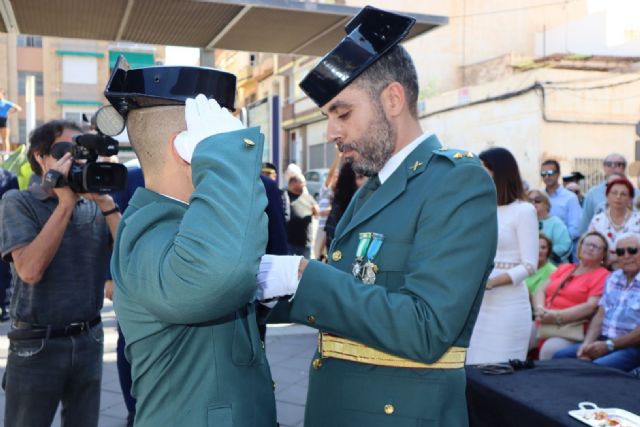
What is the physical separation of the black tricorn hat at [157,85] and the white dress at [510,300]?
8.42 ft

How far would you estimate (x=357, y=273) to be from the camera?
175 centimetres

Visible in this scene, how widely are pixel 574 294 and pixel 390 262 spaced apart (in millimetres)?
4035

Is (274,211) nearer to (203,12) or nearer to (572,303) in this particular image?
(203,12)

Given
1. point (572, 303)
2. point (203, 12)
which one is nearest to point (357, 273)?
point (203, 12)

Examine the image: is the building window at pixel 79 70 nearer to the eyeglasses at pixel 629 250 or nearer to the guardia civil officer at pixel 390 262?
the eyeglasses at pixel 629 250

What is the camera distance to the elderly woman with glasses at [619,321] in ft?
14.5

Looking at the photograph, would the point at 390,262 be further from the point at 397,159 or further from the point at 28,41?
the point at 28,41

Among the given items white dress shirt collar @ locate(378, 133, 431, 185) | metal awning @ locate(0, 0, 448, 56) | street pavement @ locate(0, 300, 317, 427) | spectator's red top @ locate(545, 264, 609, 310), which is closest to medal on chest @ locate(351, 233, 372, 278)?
white dress shirt collar @ locate(378, 133, 431, 185)

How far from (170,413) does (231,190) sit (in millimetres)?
573

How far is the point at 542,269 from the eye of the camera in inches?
226

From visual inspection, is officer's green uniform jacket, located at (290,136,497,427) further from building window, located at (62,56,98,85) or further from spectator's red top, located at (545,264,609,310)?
building window, located at (62,56,98,85)

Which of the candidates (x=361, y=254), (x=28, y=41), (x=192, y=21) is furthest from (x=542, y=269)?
(x=28, y=41)

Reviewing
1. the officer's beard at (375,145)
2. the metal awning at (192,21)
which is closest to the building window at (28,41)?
the metal awning at (192,21)

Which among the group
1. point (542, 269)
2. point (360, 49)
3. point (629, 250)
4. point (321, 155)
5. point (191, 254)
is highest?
point (321, 155)
